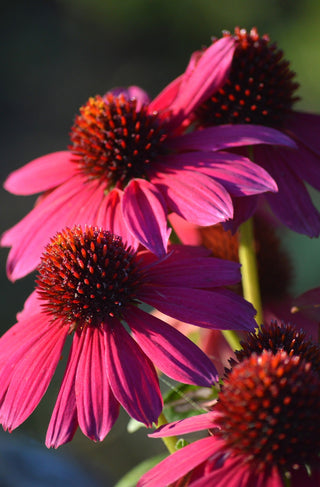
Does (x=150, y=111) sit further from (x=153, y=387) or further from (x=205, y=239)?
(x=153, y=387)

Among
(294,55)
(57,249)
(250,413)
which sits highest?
(57,249)

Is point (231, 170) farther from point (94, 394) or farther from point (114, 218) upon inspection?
point (94, 394)

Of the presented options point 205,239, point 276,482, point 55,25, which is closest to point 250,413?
point 276,482

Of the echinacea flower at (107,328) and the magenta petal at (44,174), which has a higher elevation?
the magenta petal at (44,174)

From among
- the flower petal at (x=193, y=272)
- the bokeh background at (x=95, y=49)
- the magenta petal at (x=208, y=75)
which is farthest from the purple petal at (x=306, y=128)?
the bokeh background at (x=95, y=49)

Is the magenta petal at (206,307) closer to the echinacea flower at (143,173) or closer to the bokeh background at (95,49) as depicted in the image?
the echinacea flower at (143,173)
